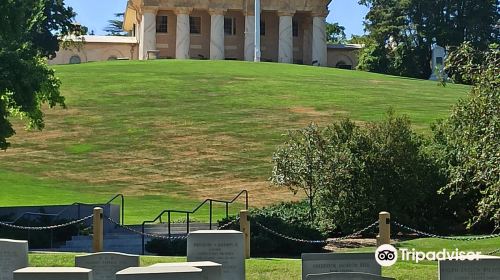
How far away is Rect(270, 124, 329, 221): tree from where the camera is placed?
27.6 meters

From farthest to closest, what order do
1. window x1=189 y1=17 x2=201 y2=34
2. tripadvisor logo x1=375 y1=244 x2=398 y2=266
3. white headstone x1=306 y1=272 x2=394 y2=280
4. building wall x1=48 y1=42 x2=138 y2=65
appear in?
1. building wall x1=48 y1=42 x2=138 y2=65
2. window x1=189 y1=17 x2=201 y2=34
3. tripadvisor logo x1=375 y1=244 x2=398 y2=266
4. white headstone x1=306 y1=272 x2=394 y2=280

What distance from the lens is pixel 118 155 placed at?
43438mm

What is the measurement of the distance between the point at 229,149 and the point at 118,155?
5244 millimetres

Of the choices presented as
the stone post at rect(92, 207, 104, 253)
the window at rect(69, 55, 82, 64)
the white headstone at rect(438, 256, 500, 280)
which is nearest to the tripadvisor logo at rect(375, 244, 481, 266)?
the white headstone at rect(438, 256, 500, 280)

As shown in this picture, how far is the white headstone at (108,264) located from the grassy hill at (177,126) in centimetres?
1702

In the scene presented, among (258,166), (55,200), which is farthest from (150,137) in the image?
(55,200)

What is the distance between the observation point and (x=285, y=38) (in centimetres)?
9631

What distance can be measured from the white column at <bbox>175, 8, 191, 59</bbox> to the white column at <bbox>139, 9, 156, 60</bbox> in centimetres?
253

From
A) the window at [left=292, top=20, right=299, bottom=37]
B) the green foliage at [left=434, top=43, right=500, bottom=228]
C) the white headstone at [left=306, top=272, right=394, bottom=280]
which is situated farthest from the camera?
the window at [left=292, top=20, right=299, bottom=37]

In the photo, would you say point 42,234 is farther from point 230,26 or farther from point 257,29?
point 230,26

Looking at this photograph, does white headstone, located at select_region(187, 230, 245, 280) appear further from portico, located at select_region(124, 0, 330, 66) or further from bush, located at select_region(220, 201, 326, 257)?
portico, located at select_region(124, 0, 330, 66)

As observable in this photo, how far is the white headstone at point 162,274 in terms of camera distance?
10695 mm

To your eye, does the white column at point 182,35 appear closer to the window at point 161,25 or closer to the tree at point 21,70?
the window at point 161,25

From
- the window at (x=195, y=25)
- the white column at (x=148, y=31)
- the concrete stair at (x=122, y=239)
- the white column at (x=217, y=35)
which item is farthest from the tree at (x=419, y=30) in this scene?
the concrete stair at (x=122, y=239)
